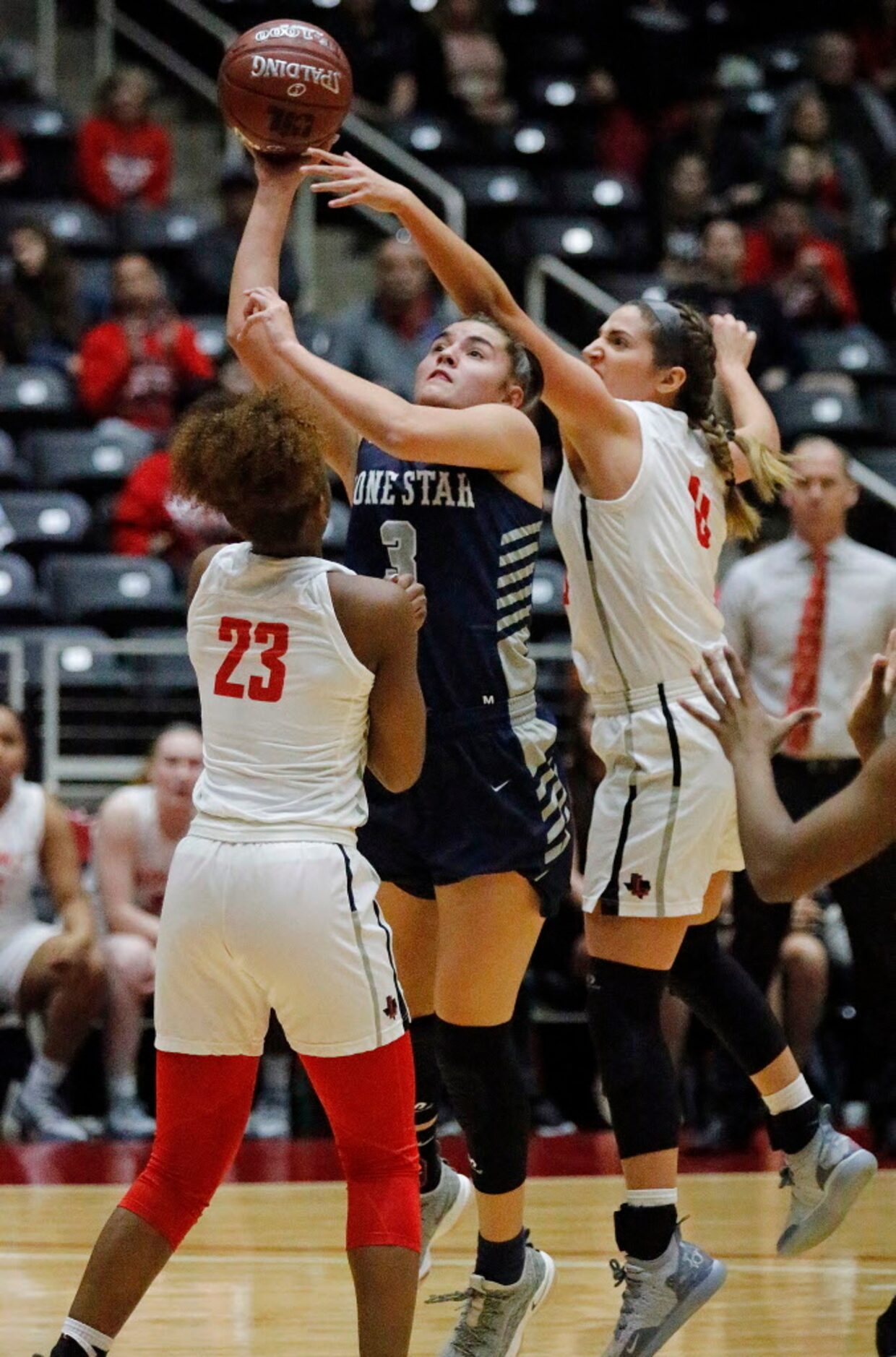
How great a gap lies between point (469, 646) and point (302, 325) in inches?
248

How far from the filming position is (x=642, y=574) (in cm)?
451

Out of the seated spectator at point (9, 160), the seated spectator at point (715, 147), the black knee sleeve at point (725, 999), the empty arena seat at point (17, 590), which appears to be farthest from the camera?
the seated spectator at point (715, 147)

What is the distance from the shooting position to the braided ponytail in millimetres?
4688

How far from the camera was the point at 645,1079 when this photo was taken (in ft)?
14.3

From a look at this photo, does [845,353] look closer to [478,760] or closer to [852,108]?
[852,108]

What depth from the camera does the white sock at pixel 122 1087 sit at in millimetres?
7438

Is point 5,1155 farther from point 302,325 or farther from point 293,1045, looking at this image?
point 302,325

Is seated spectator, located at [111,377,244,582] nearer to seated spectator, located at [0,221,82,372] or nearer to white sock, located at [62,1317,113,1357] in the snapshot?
seated spectator, located at [0,221,82,372]

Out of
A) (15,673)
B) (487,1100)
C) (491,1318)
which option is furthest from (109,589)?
(491,1318)

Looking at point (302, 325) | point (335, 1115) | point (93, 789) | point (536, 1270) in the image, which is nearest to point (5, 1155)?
point (93, 789)

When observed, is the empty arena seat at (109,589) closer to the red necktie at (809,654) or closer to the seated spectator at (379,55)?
the red necktie at (809,654)

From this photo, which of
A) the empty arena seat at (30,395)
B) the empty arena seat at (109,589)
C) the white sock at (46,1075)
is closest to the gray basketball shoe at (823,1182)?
the white sock at (46,1075)

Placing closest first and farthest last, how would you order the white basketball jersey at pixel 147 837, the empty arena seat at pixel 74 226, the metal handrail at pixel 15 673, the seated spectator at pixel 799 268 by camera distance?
the white basketball jersey at pixel 147 837 → the metal handrail at pixel 15 673 → the empty arena seat at pixel 74 226 → the seated spectator at pixel 799 268

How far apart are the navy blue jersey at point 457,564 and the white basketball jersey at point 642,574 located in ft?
0.67
